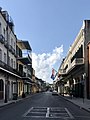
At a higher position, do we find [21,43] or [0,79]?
[21,43]

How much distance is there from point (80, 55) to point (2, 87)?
14.5 meters

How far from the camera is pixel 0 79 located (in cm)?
4100

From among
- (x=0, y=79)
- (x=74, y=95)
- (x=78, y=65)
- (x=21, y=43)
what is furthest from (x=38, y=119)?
(x=21, y=43)

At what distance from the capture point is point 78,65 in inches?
1924

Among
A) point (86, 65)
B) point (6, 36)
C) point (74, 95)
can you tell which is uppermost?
point (6, 36)

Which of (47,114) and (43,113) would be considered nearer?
(47,114)

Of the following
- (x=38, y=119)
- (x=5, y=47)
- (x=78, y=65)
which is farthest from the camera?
(x=78, y=65)

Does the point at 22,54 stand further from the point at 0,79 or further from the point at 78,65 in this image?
the point at 0,79

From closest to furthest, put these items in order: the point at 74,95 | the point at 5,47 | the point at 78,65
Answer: the point at 5,47 → the point at 78,65 → the point at 74,95

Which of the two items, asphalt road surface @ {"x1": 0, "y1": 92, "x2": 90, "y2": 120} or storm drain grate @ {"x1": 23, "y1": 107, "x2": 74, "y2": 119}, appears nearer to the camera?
asphalt road surface @ {"x1": 0, "y1": 92, "x2": 90, "y2": 120}

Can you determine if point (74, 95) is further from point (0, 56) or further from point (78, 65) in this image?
point (0, 56)

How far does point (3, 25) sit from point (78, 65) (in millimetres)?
13342

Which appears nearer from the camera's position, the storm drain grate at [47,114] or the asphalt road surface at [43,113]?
the asphalt road surface at [43,113]

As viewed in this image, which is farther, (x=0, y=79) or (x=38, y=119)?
(x=0, y=79)
